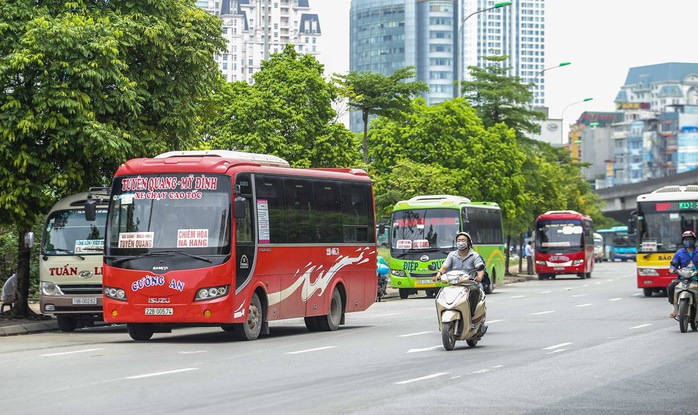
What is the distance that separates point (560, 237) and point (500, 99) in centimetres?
919

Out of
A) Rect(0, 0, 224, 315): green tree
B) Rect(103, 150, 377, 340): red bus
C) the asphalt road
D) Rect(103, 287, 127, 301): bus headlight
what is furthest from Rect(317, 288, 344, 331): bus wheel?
Rect(103, 287, 127, 301): bus headlight

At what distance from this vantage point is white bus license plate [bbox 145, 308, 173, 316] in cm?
2034

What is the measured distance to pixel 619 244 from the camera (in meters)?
127

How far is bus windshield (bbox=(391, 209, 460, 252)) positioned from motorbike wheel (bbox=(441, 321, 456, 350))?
2339 centimetres

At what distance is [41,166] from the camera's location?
80.7 ft

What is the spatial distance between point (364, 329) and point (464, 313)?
6127 millimetres

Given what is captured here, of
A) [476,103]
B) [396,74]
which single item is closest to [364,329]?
[396,74]

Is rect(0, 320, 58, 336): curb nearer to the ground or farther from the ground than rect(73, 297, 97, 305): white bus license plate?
nearer to the ground

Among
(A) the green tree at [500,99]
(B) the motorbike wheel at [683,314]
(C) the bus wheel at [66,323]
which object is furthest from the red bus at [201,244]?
(A) the green tree at [500,99]

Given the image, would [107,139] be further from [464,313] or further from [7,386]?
[7,386]

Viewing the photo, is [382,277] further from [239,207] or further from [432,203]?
[239,207]

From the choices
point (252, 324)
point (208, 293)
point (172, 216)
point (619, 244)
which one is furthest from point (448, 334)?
point (619, 244)

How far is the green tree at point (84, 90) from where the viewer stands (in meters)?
24.0

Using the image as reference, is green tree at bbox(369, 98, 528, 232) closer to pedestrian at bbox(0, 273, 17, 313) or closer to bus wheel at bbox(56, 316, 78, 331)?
pedestrian at bbox(0, 273, 17, 313)
